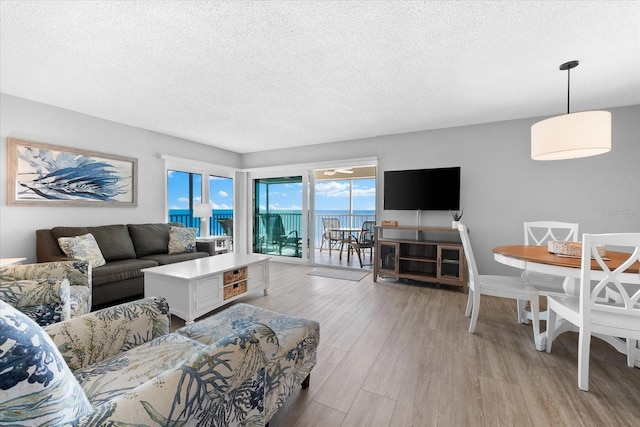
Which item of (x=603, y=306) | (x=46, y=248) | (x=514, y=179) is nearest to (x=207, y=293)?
(x=46, y=248)

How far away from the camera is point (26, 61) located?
2168 mm

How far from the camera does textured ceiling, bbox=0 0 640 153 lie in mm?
1636

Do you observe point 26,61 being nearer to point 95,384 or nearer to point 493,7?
point 95,384

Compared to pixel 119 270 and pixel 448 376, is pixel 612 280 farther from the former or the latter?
pixel 119 270

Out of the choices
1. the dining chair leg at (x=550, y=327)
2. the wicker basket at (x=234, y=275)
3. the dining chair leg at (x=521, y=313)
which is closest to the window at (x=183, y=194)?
the wicker basket at (x=234, y=275)

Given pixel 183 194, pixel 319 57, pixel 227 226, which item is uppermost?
pixel 319 57

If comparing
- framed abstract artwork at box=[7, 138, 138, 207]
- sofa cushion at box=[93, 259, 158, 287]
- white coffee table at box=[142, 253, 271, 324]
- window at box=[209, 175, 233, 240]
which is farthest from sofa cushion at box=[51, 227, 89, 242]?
window at box=[209, 175, 233, 240]

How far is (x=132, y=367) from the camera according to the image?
3.57 feet

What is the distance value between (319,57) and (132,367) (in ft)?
7.51

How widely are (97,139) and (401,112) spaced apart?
13.1 feet

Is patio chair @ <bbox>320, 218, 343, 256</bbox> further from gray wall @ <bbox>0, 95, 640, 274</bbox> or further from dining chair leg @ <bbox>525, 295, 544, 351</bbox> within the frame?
dining chair leg @ <bbox>525, 295, 544, 351</bbox>

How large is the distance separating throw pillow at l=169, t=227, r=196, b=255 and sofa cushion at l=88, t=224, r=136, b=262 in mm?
468

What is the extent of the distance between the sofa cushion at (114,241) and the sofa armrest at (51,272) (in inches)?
46.7

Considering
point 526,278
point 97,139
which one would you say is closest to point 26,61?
point 97,139
